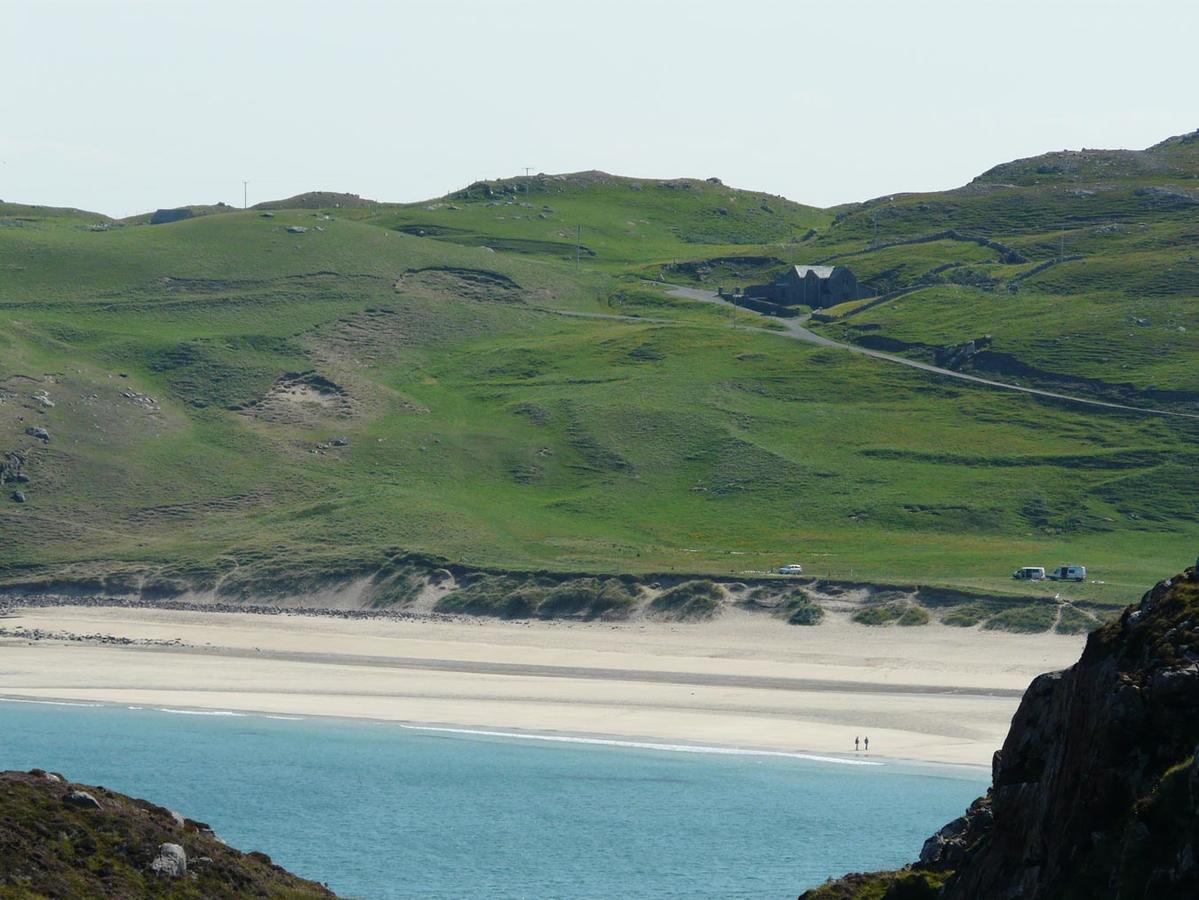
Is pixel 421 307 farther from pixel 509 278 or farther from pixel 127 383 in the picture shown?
pixel 127 383

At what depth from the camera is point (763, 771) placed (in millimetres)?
61781

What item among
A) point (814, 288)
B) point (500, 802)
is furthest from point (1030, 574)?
point (814, 288)

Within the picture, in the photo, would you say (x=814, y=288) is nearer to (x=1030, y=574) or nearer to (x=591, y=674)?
(x=1030, y=574)

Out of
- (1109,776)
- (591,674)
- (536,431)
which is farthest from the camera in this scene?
(536,431)

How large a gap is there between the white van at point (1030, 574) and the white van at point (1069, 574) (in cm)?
65

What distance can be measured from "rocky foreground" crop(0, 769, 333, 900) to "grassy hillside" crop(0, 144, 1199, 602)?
6776 cm

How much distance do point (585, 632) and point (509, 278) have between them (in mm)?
104450

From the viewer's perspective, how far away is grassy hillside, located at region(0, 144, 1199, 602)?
11344 centimetres

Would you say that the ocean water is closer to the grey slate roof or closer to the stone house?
the stone house

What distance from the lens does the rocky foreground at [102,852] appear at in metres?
25.5

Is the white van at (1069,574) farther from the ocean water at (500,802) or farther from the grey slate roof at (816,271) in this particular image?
the grey slate roof at (816,271)

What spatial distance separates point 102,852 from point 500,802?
33.2 meters

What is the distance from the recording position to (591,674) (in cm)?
8169

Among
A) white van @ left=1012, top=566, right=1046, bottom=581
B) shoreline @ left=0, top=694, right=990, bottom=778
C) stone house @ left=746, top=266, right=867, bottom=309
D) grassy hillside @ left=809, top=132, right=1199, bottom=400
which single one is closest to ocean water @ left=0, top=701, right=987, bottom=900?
shoreline @ left=0, top=694, right=990, bottom=778
